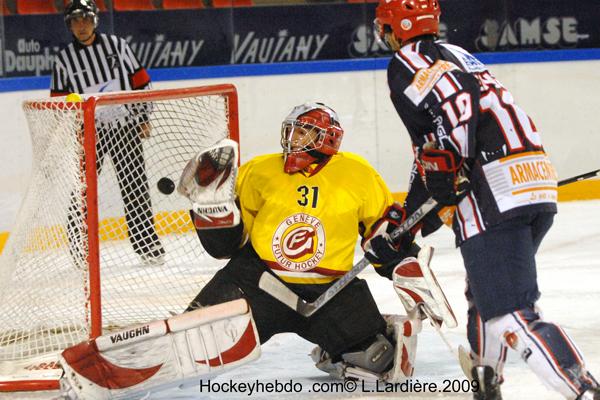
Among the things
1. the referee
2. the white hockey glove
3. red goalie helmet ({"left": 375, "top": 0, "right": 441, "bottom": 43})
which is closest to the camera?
red goalie helmet ({"left": 375, "top": 0, "right": 441, "bottom": 43})

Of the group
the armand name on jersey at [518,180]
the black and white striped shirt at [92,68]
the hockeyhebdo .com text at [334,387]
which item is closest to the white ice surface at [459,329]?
the hockeyhebdo .com text at [334,387]

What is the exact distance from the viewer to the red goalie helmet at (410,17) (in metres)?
2.82

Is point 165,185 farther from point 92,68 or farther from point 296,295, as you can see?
point 92,68

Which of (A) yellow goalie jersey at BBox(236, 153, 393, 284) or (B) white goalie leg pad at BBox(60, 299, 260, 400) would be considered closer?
(B) white goalie leg pad at BBox(60, 299, 260, 400)

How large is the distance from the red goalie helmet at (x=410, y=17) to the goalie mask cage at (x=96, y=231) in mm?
918

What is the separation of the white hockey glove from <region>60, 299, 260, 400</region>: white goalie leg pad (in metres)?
0.21

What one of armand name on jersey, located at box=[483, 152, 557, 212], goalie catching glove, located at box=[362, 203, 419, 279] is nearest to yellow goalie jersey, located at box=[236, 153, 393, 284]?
goalie catching glove, located at box=[362, 203, 419, 279]

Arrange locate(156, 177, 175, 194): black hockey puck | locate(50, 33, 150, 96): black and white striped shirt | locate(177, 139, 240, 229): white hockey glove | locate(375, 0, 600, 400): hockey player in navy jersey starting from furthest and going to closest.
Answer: locate(50, 33, 150, 96): black and white striped shirt, locate(156, 177, 175, 194): black hockey puck, locate(177, 139, 240, 229): white hockey glove, locate(375, 0, 600, 400): hockey player in navy jersey

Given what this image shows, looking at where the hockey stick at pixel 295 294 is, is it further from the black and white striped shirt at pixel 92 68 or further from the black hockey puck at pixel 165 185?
the black and white striped shirt at pixel 92 68

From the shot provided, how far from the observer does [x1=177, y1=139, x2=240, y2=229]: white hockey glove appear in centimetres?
294

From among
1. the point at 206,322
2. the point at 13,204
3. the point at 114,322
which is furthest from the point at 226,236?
the point at 13,204

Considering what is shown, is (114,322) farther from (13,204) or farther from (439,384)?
(13,204)

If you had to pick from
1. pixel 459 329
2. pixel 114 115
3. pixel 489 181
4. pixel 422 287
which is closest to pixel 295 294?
pixel 422 287

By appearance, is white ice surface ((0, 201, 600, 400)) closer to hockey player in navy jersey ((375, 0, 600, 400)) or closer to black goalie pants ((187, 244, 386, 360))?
black goalie pants ((187, 244, 386, 360))
